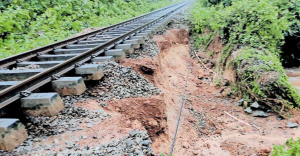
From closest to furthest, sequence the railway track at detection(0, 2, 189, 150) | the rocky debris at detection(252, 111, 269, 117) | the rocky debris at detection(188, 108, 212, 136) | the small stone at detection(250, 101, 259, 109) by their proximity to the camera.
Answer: the railway track at detection(0, 2, 189, 150)
the rocky debris at detection(188, 108, 212, 136)
the rocky debris at detection(252, 111, 269, 117)
the small stone at detection(250, 101, 259, 109)

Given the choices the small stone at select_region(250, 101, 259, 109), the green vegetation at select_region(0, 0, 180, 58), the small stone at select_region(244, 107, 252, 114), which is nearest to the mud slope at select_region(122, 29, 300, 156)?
the small stone at select_region(244, 107, 252, 114)

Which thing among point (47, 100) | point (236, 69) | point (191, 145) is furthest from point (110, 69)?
point (236, 69)

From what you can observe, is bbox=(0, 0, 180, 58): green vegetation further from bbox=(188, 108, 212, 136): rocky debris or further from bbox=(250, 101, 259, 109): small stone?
bbox=(250, 101, 259, 109): small stone

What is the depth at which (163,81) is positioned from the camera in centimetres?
551

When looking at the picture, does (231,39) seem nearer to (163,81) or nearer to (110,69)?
(163,81)

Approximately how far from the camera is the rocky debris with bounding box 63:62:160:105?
3.26 metres

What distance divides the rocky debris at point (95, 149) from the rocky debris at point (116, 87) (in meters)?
0.87

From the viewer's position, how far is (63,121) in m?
2.57

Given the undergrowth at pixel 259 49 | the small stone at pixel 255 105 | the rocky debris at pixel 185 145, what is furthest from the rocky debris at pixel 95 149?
the small stone at pixel 255 105

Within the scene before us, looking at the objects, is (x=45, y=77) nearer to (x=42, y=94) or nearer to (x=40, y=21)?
(x=42, y=94)

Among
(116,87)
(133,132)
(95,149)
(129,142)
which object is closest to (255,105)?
(116,87)

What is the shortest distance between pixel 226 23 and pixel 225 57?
157cm

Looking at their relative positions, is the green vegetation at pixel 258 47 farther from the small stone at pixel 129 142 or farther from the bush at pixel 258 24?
the small stone at pixel 129 142

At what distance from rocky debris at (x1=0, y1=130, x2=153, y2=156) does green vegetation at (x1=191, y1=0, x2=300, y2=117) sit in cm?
379
